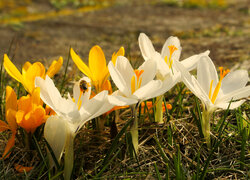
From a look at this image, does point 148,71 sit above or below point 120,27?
below

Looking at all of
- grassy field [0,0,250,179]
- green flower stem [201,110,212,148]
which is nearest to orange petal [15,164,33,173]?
grassy field [0,0,250,179]

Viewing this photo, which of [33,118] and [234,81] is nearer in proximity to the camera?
[33,118]

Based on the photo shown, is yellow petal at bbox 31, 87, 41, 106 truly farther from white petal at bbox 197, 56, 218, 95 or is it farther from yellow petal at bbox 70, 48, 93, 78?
white petal at bbox 197, 56, 218, 95

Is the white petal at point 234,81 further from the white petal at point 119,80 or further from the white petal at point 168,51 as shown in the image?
the white petal at point 119,80

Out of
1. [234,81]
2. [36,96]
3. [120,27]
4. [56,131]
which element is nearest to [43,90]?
[36,96]

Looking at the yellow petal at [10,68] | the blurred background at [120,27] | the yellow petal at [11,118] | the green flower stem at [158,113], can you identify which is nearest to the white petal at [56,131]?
the yellow petal at [11,118]

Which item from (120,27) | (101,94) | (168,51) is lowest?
(101,94)

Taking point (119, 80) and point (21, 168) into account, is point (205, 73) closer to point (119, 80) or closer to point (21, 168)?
point (119, 80)

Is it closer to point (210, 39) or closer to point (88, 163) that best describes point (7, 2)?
point (210, 39)
